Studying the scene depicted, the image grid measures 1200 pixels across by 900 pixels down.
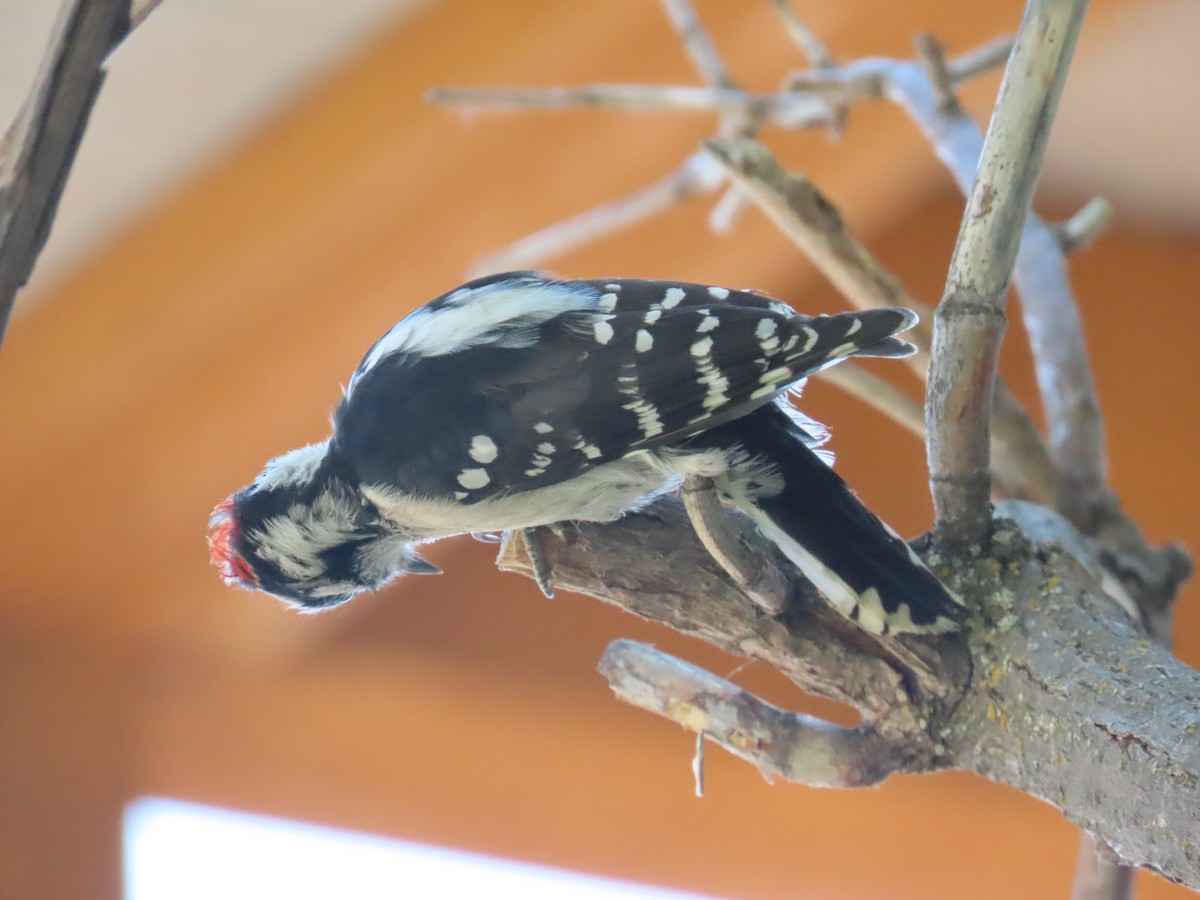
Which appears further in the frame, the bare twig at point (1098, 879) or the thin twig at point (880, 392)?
the thin twig at point (880, 392)

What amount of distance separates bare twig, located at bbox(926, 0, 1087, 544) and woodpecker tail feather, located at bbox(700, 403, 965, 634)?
0.27 feet

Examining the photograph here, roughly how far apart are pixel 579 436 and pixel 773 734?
0.99 ft

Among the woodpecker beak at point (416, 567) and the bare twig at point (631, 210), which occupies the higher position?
the bare twig at point (631, 210)

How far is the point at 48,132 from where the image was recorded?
651 mm

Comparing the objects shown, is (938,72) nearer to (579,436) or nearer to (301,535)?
(579,436)

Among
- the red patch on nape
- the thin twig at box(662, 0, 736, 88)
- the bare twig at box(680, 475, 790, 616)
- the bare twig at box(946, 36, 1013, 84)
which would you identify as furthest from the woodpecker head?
the bare twig at box(946, 36, 1013, 84)

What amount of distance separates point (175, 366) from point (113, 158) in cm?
40

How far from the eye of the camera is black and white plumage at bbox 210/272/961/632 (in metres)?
0.95

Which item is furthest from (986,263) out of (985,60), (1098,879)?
(985,60)

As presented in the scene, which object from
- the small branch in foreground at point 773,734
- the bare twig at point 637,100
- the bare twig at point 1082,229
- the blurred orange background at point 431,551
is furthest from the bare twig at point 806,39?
the small branch in foreground at point 773,734

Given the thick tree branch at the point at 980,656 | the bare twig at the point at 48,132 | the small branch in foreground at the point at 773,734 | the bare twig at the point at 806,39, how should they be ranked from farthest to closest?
the bare twig at the point at 806,39
the small branch in foreground at the point at 773,734
the thick tree branch at the point at 980,656
the bare twig at the point at 48,132

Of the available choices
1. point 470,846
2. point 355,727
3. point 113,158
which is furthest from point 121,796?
point 113,158

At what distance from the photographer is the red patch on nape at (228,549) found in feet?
3.60

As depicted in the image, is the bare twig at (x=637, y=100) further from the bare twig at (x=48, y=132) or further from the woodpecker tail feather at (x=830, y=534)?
the bare twig at (x=48, y=132)
